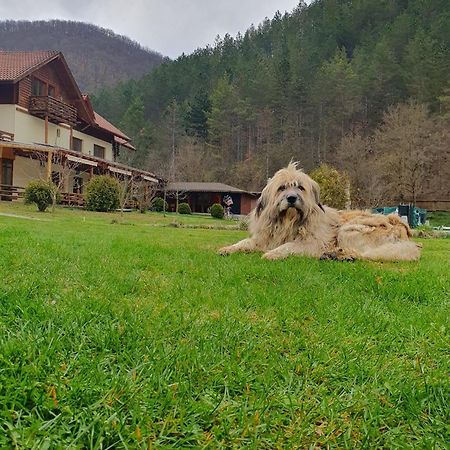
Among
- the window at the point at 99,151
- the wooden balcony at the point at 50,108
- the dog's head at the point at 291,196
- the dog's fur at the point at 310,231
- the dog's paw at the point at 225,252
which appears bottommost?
the dog's paw at the point at 225,252

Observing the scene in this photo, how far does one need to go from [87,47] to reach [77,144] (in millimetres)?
56809

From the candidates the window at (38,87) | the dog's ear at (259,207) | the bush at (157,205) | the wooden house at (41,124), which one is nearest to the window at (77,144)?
the wooden house at (41,124)

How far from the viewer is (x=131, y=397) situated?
4.56 ft

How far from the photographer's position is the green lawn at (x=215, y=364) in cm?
128

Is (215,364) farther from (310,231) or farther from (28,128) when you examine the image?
(28,128)

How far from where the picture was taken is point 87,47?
8075 centimetres

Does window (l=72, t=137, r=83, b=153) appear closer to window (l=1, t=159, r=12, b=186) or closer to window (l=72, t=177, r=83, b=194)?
window (l=72, t=177, r=83, b=194)

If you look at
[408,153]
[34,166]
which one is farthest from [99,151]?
[408,153]

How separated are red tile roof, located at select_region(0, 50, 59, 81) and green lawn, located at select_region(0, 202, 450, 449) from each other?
87.3 feet

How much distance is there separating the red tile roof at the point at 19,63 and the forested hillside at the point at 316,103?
17659 millimetres

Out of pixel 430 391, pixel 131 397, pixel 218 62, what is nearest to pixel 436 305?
pixel 430 391

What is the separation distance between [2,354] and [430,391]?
160 centimetres

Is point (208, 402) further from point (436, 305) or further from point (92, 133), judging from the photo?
point (92, 133)

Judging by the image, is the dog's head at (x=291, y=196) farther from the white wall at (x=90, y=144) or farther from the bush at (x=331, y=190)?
the white wall at (x=90, y=144)
